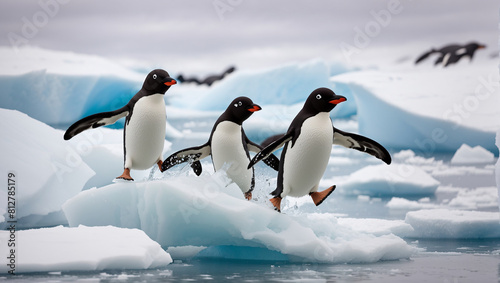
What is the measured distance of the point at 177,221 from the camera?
13.5ft

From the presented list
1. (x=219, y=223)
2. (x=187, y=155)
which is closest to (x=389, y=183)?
(x=187, y=155)

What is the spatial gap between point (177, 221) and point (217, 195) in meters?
0.28

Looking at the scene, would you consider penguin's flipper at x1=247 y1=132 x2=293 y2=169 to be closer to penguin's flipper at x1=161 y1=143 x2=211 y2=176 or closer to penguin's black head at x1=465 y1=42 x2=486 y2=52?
penguin's flipper at x1=161 y1=143 x2=211 y2=176

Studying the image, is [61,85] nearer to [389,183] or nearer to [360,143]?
[389,183]

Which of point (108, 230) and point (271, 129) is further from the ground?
point (271, 129)

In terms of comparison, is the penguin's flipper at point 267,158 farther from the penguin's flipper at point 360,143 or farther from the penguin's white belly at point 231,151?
the penguin's flipper at point 360,143

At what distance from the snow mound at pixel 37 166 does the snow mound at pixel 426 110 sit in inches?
239

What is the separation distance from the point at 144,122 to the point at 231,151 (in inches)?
23.1

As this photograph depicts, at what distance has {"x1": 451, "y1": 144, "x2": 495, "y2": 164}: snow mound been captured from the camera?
1048 cm

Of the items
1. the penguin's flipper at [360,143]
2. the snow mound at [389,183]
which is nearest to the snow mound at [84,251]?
the penguin's flipper at [360,143]

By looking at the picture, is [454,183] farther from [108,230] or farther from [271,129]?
[108,230]

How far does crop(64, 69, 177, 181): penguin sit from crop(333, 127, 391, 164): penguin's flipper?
43.0 inches

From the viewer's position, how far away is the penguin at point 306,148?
13.6 feet

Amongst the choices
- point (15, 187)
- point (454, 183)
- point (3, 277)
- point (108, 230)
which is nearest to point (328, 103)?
point (108, 230)
